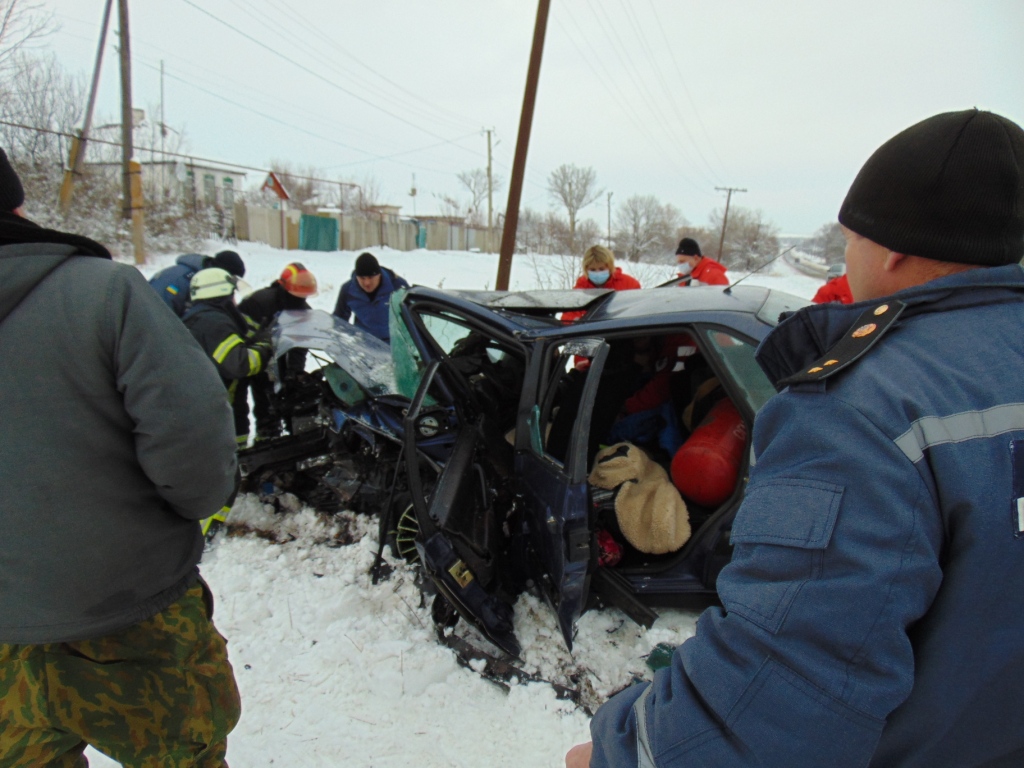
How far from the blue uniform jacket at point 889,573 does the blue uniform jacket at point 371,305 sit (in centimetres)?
523

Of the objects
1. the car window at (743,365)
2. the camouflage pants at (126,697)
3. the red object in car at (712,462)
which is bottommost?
the camouflage pants at (126,697)

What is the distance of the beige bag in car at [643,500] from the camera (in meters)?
2.66

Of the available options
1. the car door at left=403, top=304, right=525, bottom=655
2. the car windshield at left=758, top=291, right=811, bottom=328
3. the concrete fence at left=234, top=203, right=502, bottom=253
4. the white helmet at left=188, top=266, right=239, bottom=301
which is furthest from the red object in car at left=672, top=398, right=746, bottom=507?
the concrete fence at left=234, top=203, right=502, bottom=253

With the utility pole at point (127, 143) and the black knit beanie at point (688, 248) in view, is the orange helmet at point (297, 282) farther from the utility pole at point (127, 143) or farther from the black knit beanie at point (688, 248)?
the utility pole at point (127, 143)

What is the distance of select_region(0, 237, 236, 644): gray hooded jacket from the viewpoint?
1305mm

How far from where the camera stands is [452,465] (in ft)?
8.91

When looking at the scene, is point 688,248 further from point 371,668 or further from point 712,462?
point 371,668

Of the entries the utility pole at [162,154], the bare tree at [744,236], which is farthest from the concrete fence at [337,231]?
the bare tree at [744,236]

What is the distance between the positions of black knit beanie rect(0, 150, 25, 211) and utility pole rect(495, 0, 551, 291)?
26.5 feet

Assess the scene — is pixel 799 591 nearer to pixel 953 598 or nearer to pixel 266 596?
pixel 953 598

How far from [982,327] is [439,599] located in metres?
2.52

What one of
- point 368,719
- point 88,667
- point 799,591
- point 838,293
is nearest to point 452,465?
point 368,719

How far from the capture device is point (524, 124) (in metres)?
9.38

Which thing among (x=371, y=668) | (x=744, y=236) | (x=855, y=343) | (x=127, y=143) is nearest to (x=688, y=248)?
(x=371, y=668)
